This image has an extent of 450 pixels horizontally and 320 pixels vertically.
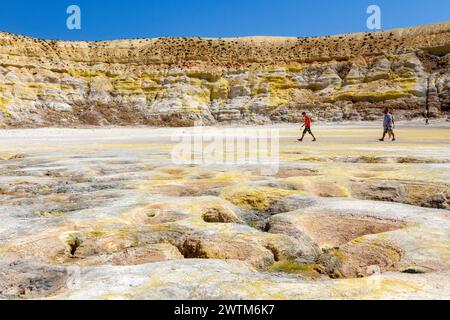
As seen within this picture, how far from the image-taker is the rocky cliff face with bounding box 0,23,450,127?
6819cm

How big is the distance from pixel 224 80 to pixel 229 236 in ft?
246

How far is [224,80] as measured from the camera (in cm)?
7981

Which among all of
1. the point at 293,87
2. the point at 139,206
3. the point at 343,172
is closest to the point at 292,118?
the point at 293,87

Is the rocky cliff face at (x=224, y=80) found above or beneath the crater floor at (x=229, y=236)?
above

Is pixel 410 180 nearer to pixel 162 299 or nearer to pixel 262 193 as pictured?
pixel 262 193

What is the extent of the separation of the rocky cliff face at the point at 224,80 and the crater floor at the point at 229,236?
2283 inches

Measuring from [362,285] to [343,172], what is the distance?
26.2 feet

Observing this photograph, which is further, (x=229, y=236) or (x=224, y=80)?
(x=224, y=80)

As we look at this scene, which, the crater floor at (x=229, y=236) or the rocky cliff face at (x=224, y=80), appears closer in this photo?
the crater floor at (x=229, y=236)

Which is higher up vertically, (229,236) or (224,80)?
(224,80)

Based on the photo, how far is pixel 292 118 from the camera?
71.1m

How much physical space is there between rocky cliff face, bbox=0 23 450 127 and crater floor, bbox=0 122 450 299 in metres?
58.0

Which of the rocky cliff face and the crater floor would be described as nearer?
the crater floor

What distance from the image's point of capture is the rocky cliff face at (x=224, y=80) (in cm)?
6819
